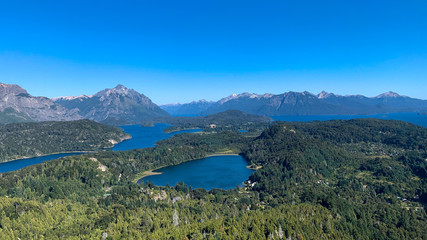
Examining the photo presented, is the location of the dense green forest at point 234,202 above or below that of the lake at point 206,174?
above

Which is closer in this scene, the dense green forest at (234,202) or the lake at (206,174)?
the dense green forest at (234,202)

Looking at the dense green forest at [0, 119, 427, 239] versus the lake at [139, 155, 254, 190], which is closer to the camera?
the dense green forest at [0, 119, 427, 239]

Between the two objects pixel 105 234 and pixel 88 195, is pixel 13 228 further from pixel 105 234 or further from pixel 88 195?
pixel 88 195

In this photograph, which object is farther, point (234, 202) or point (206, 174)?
point (206, 174)

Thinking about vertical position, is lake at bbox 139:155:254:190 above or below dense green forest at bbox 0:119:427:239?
below

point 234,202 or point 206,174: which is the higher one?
point 234,202
